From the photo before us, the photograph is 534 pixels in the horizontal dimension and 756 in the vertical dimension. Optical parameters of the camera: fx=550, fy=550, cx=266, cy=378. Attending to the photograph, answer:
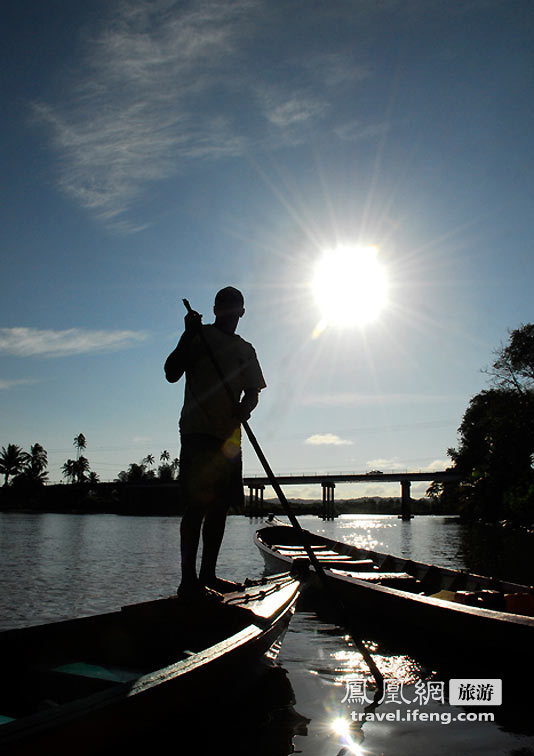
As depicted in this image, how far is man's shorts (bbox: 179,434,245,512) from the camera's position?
451 cm

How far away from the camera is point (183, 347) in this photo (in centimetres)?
464

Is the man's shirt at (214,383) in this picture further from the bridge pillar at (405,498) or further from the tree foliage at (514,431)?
the bridge pillar at (405,498)

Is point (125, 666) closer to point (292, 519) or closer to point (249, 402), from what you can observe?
point (292, 519)

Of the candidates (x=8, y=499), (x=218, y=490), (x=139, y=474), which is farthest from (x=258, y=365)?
(x=139, y=474)

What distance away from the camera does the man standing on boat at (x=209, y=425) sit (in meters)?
4.52

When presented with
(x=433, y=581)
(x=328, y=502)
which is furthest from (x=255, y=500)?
(x=433, y=581)

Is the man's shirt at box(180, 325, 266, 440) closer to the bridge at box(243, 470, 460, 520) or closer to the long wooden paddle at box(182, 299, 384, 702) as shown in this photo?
the long wooden paddle at box(182, 299, 384, 702)

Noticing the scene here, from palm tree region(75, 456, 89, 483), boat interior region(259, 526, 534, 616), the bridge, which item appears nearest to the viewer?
boat interior region(259, 526, 534, 616)

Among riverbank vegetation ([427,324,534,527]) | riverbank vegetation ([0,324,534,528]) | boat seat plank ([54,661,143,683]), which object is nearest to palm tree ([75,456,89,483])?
riverbank vegetation ([0,324,534,528])

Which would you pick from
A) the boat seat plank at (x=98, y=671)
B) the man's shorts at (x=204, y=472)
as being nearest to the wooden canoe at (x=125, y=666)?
the boat seat plank at (x=98, y=671)

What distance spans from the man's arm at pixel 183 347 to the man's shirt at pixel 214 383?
0.31 ft

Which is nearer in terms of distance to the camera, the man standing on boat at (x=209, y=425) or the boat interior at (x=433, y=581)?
the man standing on boat at (x=209, y=425)

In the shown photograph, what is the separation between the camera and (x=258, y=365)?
5227mm

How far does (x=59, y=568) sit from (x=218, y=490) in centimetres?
1640
